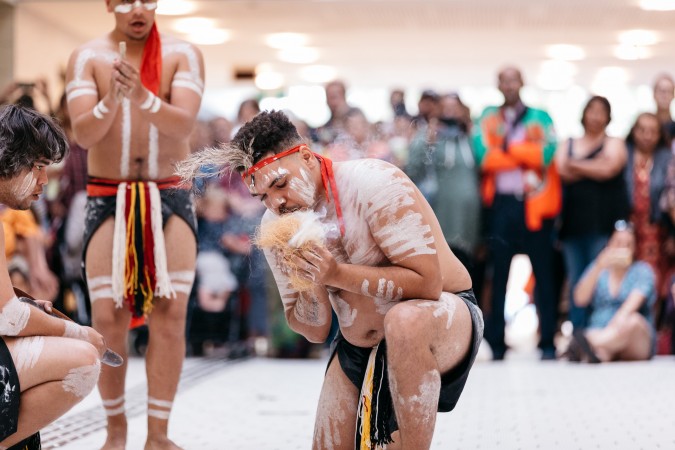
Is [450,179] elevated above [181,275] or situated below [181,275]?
above

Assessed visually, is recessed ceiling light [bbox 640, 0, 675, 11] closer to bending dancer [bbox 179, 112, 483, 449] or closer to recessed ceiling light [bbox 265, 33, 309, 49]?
recessed ceiling light [bbox 265, 33, 309, 49]

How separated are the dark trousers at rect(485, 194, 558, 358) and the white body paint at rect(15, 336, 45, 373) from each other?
14.5 ft

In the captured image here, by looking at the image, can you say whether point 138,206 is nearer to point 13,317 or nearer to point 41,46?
point 13,317

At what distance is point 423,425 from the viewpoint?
2842 millimetres

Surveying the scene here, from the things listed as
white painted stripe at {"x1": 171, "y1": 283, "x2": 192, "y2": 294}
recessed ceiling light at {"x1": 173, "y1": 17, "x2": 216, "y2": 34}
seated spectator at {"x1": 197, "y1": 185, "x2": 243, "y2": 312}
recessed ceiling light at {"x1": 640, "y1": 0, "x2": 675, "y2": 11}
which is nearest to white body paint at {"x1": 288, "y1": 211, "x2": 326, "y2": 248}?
white painted stripe at {"x1": 171, "y1": 283, "x2": 192, "y2": 294}

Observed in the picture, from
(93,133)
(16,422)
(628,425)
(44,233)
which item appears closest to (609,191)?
(628,425)

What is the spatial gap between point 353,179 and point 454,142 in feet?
13.0

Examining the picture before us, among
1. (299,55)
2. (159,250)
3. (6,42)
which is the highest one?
(299,55)

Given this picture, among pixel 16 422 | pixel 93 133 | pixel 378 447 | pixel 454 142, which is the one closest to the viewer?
pixel 16 422

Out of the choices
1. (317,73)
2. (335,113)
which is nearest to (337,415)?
(335,113)

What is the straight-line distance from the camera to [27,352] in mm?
2783

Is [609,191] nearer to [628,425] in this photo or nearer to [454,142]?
[454,142]

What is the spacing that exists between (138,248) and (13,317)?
1.07 metres

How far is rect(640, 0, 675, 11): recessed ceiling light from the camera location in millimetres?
10680
